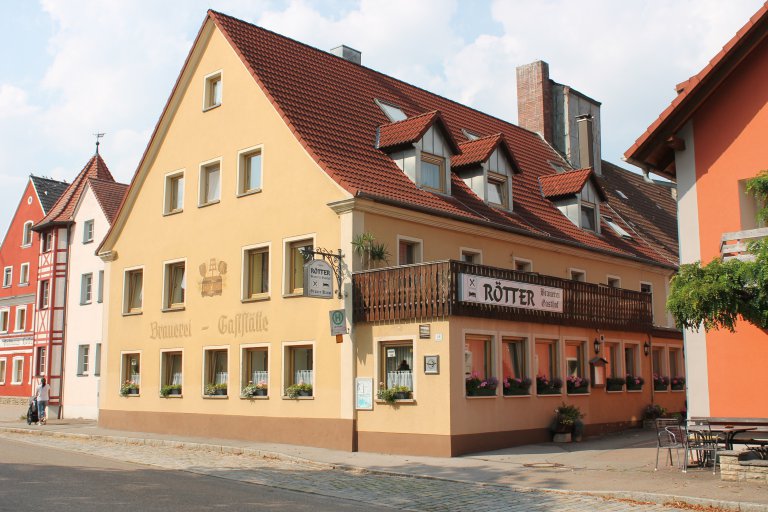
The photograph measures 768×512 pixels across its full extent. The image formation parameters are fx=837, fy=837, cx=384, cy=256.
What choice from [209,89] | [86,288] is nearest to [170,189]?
[209,89]

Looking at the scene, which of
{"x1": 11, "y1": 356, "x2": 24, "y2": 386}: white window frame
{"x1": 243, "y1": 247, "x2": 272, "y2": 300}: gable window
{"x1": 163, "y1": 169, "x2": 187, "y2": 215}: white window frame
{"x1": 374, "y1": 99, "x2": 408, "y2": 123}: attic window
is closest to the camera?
{"x1": 243, "y1": 247, "x2": 272, "y2": 300}: gable window

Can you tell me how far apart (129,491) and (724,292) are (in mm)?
9587

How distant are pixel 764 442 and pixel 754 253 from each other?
3.05 metres

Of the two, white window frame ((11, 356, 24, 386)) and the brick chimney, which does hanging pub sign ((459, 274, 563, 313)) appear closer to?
the brick chimney

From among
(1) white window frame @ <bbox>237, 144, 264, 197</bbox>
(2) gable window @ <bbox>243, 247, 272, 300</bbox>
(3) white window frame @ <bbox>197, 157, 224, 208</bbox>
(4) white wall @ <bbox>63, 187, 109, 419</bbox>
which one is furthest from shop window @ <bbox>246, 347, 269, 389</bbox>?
(4) white wall @ <bbox>63, 187, 109, 419</bbox>

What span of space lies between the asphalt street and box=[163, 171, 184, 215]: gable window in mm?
10704

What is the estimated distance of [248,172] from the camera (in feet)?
77.7

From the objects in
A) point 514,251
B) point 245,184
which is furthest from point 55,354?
point 514,251

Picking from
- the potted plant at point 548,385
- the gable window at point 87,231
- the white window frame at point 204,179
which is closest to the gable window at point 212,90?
the white window frame at point 204,179

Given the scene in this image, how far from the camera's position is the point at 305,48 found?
26.5 metres

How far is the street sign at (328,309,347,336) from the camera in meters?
19.5

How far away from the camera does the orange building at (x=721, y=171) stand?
1465 cm

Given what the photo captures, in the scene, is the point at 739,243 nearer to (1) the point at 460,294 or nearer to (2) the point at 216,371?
(1) the point at 460,294

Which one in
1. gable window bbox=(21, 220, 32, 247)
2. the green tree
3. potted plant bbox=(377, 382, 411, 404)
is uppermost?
gable window bbox=(21, 220, 32, 247)
